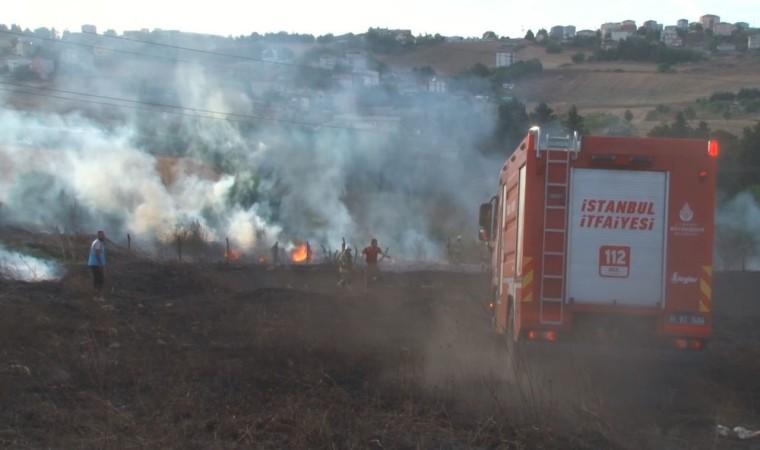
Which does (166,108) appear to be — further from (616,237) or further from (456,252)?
(616,237)

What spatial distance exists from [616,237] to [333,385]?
3648 millimetres

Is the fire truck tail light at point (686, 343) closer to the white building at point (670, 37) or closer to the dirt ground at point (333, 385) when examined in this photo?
the dirt ground at point (333, 385)

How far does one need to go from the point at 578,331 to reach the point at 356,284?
16937 millimetres

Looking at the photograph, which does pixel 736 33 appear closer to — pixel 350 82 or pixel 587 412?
pixel 350 82

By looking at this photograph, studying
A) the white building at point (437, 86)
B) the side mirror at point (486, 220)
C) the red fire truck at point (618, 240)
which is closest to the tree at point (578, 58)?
the white building at point (437, 86)

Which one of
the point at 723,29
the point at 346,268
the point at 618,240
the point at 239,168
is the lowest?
the point at 346,268

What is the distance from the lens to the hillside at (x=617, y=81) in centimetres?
6912

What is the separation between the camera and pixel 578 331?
10.1 meters

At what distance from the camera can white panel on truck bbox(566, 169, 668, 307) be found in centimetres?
996

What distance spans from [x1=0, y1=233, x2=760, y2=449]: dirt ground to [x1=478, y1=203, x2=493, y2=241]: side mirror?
175 centimetres

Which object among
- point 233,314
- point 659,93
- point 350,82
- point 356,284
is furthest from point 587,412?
point 659,93

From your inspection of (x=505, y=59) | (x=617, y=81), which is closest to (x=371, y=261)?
(x=617, y=81)

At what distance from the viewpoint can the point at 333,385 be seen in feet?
31.1

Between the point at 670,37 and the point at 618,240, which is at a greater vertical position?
the point at 670,37
